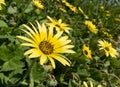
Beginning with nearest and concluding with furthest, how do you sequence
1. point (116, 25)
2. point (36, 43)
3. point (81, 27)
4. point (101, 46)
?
1. point (36, 43)
2. point (101, 46)
3. point (81, 27)
4. point (116, 25)

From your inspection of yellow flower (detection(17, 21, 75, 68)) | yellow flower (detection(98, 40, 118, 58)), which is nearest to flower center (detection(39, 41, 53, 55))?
yellow flower (detection(17, 21, 75, 68))

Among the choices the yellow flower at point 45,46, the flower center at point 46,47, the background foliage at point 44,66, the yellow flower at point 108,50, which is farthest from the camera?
the yellow flower at point 108,50

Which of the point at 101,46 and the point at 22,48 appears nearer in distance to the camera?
the point at 22,48

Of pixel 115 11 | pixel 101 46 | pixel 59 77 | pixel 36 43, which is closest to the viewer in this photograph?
pixel 36 43

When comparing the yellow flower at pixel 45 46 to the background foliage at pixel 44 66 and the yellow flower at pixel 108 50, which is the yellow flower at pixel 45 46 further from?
the yellow flower at pixel 108 50

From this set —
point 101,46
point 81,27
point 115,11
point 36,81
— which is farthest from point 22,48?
point 115,11

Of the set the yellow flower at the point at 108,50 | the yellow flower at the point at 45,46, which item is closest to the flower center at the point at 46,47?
the yellow flower at the point at 45,46

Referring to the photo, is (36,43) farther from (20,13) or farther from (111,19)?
(111,19)

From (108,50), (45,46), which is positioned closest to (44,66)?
(45,46)
